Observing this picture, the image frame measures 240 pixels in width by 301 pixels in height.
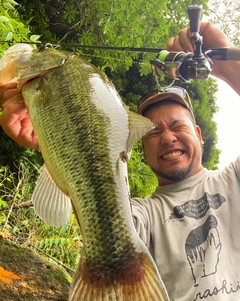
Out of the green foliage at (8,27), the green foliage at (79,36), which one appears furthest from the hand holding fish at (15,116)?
the green foliage at (79,36)

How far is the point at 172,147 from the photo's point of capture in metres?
2.49

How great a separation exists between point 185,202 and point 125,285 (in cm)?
118

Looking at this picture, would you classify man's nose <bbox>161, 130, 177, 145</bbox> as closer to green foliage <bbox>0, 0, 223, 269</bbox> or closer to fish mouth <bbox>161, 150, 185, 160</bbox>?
fish mouth <bbox>161, 150, 185, 160</bbox>

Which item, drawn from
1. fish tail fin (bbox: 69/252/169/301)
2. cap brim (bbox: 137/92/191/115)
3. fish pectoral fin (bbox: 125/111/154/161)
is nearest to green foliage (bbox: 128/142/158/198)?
cap brim (bbox: 137/92/191/115)

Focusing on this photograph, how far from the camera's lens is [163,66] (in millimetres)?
2494

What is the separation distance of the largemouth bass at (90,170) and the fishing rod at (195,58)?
3.03 feet

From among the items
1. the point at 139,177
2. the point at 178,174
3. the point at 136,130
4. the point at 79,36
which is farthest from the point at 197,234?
the point at 79,36

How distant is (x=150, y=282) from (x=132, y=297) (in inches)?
2.7

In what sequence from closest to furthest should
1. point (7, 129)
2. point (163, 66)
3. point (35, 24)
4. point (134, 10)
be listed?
point (7, 129) → point (163, 66) → point (134, 10) → point (35, 24)

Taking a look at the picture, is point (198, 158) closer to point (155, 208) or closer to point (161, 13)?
point (155, 208)

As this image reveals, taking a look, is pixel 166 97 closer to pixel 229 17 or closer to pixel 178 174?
pixel 178 174

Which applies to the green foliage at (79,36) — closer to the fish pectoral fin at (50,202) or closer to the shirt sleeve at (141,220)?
the shirt sleeve at (141,220)

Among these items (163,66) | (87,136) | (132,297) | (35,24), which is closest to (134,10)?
(35,24)

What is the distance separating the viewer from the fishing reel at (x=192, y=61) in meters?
2.28
